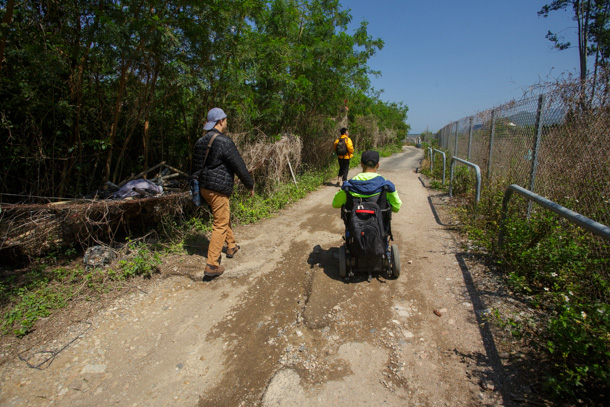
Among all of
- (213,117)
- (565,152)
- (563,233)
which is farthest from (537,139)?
(213,117)

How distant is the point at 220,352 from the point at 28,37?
4218 mm

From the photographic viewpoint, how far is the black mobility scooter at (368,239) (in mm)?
3133

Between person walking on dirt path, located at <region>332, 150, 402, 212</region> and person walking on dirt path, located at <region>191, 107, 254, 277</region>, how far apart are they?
4.08 feet

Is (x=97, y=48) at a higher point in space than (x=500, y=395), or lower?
higher

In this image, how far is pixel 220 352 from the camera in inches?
101

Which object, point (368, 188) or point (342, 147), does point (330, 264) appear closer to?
point (368, 188)

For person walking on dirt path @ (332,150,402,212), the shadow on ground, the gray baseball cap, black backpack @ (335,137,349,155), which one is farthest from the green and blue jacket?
black backpack @ (335,137,349,155)

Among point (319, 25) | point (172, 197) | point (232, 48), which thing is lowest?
point (172, 197)

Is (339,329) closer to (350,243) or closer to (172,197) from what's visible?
(350,243)

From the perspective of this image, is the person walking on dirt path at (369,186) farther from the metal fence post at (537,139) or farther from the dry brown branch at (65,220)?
the dry brown branch at (65,220)

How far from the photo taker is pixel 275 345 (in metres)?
2.62

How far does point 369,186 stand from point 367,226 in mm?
454

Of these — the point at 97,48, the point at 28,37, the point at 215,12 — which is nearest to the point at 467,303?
the point at 215,12

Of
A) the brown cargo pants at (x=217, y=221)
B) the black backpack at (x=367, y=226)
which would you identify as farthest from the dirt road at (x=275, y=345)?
the black backpack at (x=367, y=226)
